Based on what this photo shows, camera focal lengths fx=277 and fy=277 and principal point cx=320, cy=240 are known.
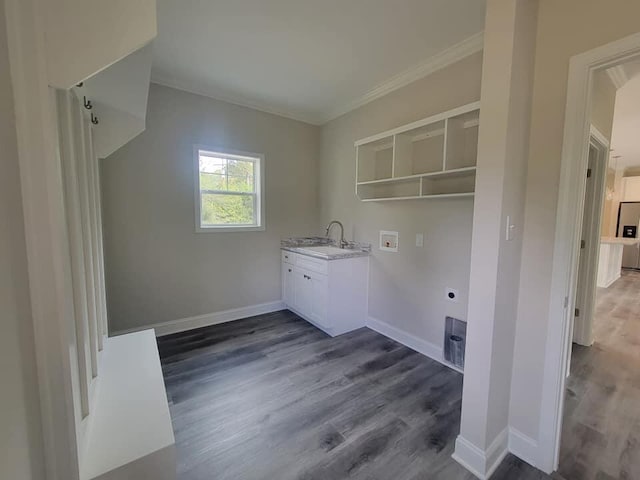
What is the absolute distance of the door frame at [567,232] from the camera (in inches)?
54.0

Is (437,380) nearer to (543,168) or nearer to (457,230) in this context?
(457,230)

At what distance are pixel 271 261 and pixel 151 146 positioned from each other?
6.38ft

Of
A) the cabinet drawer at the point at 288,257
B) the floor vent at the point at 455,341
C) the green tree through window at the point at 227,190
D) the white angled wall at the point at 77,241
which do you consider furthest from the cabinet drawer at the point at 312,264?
the white angled wall at the point at 77,241

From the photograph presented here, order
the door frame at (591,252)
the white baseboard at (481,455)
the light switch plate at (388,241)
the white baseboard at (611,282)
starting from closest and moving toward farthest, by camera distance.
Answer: the white baseboard at (481,455) < the door frame at (591,252) < the light switch plate at (388,241) < the white baseboard at (611,282)

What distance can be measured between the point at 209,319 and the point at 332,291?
159 centimetres

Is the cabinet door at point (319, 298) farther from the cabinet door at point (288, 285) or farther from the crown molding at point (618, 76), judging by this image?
the crown molding at point (618, 76)

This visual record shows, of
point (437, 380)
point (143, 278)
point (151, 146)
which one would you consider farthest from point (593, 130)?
point (143, 278)

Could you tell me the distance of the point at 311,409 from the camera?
6.59 ft

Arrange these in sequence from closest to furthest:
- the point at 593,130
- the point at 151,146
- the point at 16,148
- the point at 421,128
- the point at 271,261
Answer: the point at 16,148
the point at 593,130
the point at 421,128
the point at 151,146
the point at 271,261

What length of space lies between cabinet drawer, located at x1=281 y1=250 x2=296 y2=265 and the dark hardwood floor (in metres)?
1.00

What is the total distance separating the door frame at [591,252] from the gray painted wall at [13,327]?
390cm

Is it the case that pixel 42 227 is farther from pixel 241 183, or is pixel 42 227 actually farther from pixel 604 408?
pixel 604 408

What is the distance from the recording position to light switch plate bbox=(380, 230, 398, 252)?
3059 mm

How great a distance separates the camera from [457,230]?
2.46 meters
